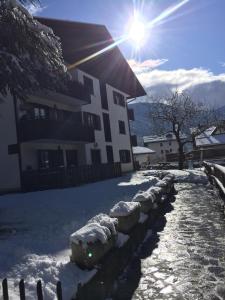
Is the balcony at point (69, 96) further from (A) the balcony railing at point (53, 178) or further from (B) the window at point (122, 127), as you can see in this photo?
(B) the window at point (122, 127)

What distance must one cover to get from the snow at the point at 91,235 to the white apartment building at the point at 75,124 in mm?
6052

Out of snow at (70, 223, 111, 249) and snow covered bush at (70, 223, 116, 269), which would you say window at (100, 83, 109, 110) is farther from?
snow covered bush at (70, 223, 116, 269)

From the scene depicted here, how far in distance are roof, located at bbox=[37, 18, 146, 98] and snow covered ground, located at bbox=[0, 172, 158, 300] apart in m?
16.6

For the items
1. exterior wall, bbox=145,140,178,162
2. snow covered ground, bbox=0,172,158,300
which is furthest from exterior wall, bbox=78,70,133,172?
exterior wall, bbox=145,140,178,162

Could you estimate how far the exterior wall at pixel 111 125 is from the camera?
98.8ft

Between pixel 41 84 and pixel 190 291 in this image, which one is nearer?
pixel 190 291

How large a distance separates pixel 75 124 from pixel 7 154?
5279mm

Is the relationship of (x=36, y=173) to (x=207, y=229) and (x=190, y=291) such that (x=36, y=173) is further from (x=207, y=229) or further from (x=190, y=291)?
(x=190, y=291)

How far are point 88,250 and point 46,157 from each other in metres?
19.1

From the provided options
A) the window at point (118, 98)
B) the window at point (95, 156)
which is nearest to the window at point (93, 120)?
the window at point (95, 156)

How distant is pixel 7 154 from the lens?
69.5ft

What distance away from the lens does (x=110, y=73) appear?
118 feet

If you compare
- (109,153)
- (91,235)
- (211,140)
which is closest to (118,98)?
(109,153)

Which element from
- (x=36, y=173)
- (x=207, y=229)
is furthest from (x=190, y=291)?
(x=36, y=173)
